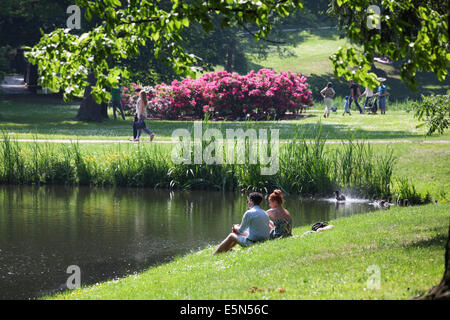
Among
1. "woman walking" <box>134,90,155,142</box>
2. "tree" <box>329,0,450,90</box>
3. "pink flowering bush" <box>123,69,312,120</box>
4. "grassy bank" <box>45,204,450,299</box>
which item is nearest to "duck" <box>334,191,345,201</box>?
"grassy bank" <box>45,204,450,299</box>

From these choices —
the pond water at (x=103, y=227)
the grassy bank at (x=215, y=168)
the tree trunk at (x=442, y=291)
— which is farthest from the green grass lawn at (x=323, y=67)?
the tree trunk at (x=442, y=291)

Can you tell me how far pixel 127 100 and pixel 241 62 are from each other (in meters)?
19.0

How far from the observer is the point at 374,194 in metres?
17.3

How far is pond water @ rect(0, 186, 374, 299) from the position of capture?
11.0m

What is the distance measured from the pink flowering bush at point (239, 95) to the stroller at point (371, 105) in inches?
153

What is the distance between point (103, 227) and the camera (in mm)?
14508

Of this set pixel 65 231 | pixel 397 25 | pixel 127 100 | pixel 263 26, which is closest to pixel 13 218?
pixel 65 231

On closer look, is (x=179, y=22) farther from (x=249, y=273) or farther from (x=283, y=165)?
(x=283, y=165)

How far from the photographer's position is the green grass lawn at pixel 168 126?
81.3 ft

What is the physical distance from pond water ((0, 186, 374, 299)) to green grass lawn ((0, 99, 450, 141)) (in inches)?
130

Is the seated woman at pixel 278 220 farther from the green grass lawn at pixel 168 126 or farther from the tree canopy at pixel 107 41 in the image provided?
the green grass lawn at pixel 168 126

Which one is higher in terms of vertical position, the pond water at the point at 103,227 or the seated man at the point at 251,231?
the seated man at the point at 251,231

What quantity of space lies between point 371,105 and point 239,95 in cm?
825

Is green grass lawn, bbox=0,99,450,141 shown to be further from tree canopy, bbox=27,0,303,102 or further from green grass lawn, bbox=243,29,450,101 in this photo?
green grass lawn, bbox=243,29,450,101
